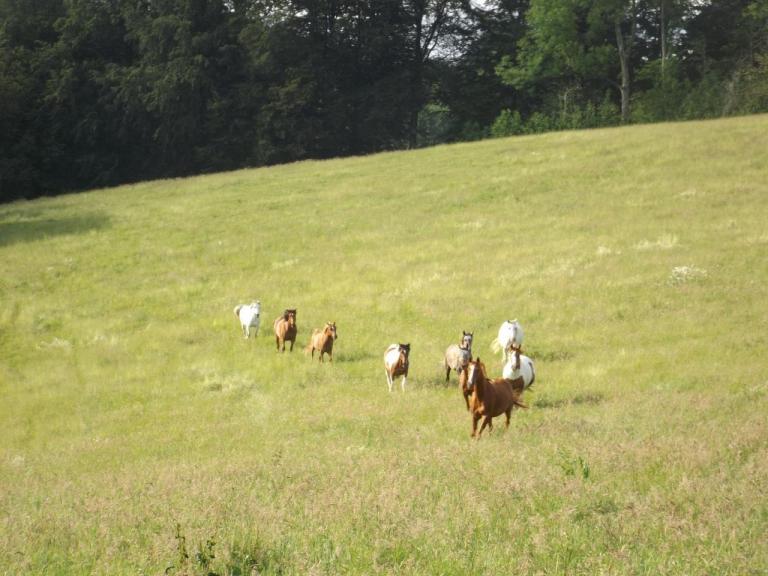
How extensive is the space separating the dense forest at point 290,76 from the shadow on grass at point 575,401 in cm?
5727

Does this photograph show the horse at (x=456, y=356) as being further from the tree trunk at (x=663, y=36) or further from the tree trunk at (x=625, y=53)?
the tree trunk at (x=663, y=36)

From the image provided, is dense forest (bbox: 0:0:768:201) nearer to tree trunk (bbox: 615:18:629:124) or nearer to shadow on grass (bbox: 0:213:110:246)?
tree trunk (bbox: 615:18:629:124)

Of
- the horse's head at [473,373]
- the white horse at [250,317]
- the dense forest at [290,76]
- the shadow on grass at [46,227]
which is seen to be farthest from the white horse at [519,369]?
the dense forest at [290,76]

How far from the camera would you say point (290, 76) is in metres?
75.2

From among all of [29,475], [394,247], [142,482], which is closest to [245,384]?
[29,475]

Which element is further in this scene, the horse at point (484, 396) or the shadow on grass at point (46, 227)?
the shadow on grass at point (46, 227)

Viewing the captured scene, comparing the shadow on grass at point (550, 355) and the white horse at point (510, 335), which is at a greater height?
the white horse at point (510, 335)

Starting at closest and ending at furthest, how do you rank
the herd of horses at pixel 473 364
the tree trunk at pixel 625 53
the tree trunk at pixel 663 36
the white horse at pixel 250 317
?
the herd of horses at pixel 473 364
the white horse at pixel 250 317
the tree trunk at pixel 663 36
the tree trunk at pixel 625 53

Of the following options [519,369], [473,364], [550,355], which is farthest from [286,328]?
[473,364]

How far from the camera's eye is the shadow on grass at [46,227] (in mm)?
41188

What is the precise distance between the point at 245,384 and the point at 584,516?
13.7 m

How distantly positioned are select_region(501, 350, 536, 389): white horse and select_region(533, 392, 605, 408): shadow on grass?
1.81 ft

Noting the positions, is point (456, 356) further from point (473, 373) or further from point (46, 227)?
point (46, 227)

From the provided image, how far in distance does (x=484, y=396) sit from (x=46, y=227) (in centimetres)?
3727
